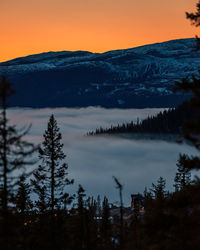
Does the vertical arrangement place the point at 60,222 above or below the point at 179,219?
below

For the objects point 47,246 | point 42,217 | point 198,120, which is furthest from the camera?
point 42,217

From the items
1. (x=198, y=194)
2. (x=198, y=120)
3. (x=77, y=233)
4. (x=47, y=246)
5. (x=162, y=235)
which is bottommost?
(x=77, y=233)

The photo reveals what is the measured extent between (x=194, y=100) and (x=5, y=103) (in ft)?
30.0

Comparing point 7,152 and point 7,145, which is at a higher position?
point 7,145

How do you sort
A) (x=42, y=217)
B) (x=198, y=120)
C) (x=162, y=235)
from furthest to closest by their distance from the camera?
(x=42, y=217) < (x=162, y=235) < (x=198, y=120)

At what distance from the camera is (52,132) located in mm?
40375

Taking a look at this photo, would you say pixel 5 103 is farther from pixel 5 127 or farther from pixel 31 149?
pixel 31 149

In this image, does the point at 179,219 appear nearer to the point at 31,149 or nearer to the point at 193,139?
the point at 193,139

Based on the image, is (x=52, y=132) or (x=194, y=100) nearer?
(x=194, y=100)

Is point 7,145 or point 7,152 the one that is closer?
point 7,145

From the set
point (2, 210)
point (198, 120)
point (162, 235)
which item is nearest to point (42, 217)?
point (2, 210)

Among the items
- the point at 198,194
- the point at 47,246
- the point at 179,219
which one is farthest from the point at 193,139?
the point at 47,246

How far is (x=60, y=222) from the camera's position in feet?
100

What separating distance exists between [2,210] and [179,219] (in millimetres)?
8704
